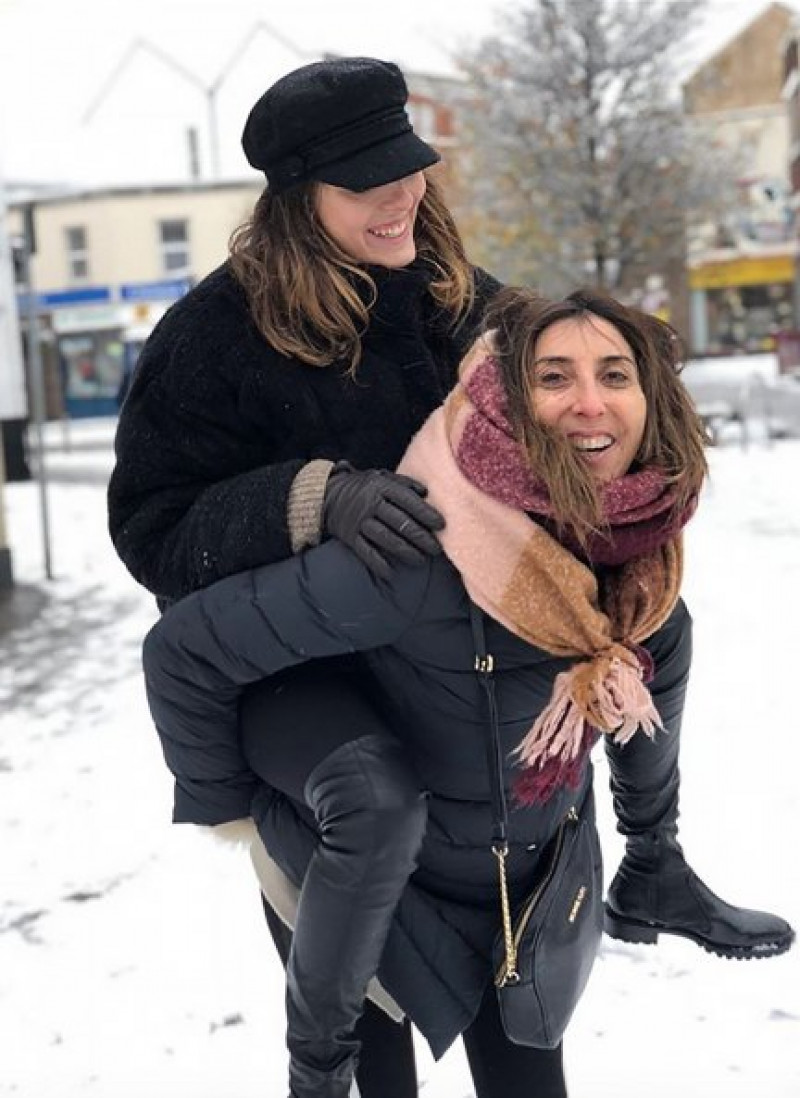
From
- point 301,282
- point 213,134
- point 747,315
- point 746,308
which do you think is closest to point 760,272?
point 746,308

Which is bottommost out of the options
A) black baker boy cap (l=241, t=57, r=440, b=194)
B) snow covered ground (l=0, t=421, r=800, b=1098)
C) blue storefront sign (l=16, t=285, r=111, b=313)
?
snow covered ground (l=0, t=421, r=800, b=1098)

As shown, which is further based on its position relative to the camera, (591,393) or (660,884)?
(660,884)

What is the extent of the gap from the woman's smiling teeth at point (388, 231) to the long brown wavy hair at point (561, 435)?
0.22m

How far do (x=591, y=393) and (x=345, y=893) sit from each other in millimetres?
790

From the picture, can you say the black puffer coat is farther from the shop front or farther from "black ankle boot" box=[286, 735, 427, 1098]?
the shop front

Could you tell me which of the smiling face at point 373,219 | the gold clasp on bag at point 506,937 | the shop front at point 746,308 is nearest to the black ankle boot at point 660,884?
the gold clasp on bag at point 506,937

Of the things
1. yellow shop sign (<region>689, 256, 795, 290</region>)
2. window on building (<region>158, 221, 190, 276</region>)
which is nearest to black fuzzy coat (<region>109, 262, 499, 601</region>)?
window on building (<region>158, 221, 190, 276</region>)

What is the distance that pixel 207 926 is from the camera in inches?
145

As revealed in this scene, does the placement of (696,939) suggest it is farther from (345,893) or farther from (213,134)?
(213,134)

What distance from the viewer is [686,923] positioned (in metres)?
2.47

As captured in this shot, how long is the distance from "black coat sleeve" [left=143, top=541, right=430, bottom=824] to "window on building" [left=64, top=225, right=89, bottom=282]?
1434 inches

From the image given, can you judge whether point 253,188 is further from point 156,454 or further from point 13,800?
point 156,454

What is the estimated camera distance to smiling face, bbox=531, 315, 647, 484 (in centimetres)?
192

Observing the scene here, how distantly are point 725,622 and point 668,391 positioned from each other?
517 cm
